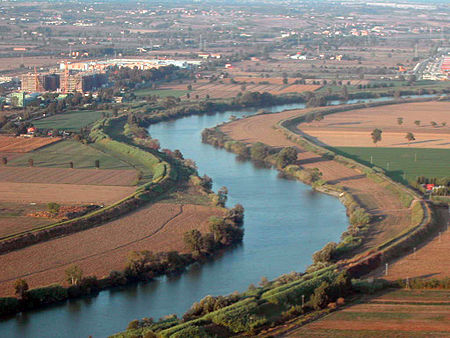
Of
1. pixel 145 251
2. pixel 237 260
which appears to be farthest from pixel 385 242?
pixel 145 251

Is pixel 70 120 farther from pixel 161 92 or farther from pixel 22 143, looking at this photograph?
pixel 161 92

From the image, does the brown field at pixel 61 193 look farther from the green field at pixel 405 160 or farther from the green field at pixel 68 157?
the green field at pixel 405 160

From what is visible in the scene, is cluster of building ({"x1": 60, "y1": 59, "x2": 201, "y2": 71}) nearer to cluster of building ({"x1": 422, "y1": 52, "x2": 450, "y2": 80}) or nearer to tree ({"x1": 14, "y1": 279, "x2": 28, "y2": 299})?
cluster of building ({"x1": 422, "y1": 52, "x2": 450, "y2": 80})

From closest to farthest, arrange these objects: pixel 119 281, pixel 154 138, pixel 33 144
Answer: pixel 119 281 < pixel 33 144 < pixel 154 138

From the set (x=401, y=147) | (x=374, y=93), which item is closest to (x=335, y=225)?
(x=401, y=147)

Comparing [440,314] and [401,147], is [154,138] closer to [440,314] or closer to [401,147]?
[401,147]

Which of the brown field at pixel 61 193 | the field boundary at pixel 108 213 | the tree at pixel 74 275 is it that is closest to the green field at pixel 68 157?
the field boundary at pixel 108 213

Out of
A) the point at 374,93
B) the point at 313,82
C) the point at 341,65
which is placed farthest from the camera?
the point at 341,65

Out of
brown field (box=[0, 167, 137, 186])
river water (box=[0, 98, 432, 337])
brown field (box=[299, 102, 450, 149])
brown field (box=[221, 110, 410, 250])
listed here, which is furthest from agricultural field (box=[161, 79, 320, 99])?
brown field (box=[0, 167, 137, 186])
